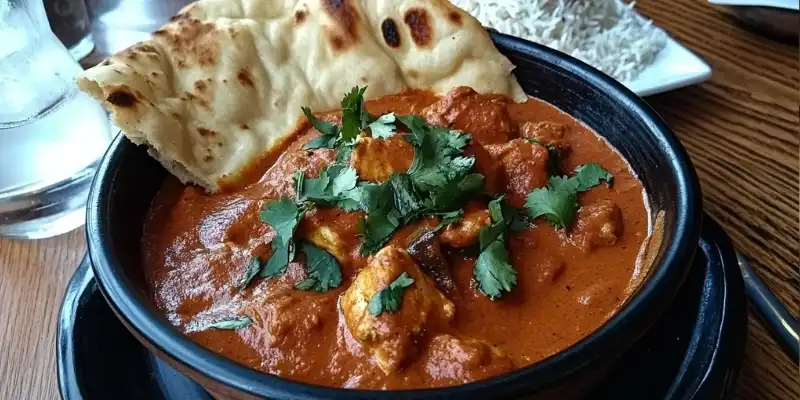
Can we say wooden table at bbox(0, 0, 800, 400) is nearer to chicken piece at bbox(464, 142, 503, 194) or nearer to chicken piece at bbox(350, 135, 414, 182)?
chicken piece at bbox(464, 142, 503, 194)

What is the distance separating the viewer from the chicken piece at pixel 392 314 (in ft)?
4.83

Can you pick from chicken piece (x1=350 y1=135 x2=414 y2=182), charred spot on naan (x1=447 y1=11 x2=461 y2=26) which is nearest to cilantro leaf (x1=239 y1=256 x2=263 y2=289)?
chicken piece (x1=350 y1=135 x2=414 y2=182)

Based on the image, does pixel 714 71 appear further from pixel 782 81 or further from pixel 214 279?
pixel 214 279

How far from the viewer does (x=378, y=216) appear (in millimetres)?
1738

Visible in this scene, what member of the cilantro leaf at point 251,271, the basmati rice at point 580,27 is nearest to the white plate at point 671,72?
the basmati rice at point 580,27

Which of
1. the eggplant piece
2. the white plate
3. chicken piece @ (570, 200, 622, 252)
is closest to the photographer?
the eggplant piece

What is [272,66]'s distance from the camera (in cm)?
219

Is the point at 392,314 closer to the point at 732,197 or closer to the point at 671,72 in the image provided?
the point at 732,197

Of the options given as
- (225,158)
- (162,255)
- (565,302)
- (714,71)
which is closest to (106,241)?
(162,255)

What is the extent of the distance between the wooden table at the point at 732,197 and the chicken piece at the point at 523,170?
690 mm

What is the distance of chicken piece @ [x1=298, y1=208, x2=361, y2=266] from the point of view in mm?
1711

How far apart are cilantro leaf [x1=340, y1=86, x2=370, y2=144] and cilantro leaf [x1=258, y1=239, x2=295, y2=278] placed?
368 millimetres

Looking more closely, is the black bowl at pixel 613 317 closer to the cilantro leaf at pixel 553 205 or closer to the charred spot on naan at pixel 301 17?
the cilantro leaf at pixel 553 205

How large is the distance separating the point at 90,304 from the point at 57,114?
3.43 feet
